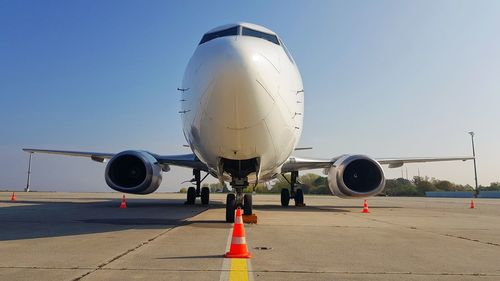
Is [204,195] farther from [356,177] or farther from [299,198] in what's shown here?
[356,177]

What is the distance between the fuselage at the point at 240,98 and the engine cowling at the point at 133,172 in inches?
186

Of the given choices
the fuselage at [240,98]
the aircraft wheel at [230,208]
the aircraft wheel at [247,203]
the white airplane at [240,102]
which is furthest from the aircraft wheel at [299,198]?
the fuselage at [240,98]

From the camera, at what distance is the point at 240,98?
607 cm

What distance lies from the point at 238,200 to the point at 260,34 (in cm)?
364

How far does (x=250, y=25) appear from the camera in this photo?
297 inches

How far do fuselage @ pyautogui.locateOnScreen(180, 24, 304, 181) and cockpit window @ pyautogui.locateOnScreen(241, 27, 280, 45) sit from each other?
0.03 m

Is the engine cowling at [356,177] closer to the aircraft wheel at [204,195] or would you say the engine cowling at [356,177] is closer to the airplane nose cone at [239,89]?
the aircraft wheel at [204,195]

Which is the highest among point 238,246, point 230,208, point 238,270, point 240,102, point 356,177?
point 240,102

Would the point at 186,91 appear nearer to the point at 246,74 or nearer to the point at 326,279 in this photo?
the point at 246,74

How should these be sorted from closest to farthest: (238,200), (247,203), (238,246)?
1. (238,246)
2. (247,203)
3. (238,200)

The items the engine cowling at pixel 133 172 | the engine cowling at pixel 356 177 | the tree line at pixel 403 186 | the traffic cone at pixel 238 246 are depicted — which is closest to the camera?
the traffic cone at pixel 238 246

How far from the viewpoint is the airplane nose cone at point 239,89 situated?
5.95 meters

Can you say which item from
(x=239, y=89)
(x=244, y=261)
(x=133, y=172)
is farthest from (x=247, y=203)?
(x=133, y=172)

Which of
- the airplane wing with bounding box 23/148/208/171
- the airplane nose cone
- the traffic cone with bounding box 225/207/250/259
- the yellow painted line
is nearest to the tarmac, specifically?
the yellow painted line
